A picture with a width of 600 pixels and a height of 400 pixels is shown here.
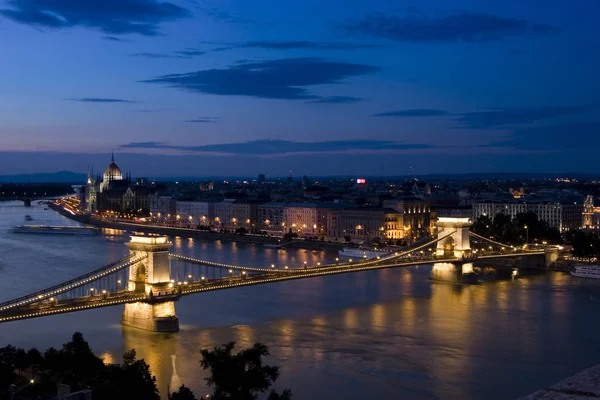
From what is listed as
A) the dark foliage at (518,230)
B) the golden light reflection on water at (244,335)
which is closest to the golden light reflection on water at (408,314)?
the golden light reflection on water at (244,335)

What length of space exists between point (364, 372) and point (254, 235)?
835 inches

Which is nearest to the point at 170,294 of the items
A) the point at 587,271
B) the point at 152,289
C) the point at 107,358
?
the point at 152,289

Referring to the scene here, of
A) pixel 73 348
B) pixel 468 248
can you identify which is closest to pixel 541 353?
pixel 73 348

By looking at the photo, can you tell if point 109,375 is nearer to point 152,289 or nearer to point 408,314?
point 152,289

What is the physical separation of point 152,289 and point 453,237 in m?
9.74

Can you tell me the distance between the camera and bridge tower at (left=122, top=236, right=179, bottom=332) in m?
11.6

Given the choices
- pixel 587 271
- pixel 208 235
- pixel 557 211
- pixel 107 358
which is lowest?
pixel 107 358

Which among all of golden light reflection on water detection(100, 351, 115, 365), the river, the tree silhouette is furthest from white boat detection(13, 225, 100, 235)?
the tree silhouette

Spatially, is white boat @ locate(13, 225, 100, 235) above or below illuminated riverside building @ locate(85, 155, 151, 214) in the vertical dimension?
below

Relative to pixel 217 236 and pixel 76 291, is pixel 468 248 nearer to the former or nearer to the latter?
pixel 76 291

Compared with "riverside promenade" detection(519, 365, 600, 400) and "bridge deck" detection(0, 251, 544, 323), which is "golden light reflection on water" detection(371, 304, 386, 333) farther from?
"riverside promenade" detection(519, 365, 600, 400)

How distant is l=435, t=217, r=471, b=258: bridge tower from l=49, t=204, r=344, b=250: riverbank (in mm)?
6274

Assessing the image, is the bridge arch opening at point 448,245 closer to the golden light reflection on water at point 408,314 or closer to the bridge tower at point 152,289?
the golden light reflection on water at point 408,314

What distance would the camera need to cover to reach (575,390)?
3521 millimetres
